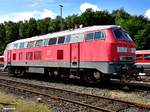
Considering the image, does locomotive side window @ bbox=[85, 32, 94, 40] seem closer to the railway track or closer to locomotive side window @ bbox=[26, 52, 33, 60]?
the railway track

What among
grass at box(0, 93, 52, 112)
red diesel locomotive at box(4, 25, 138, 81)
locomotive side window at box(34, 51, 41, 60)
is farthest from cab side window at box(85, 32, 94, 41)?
grass at box(0, 93, 52, 112)

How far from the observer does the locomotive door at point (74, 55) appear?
815 inches

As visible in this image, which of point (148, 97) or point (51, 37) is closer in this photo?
point (148, 97)

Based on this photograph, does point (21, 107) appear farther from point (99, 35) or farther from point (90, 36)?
point (90, 36)

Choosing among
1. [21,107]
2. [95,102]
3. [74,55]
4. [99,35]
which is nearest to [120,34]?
[99,35]

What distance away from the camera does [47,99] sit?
15.9 m

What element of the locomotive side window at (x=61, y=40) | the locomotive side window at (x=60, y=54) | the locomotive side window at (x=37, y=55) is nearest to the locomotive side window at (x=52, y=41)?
the locomotive side window at (x=61, y=40)

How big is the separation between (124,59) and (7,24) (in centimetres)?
6475

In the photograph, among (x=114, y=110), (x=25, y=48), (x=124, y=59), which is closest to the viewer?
(x=114, y=110)

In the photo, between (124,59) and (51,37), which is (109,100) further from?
(51,37)

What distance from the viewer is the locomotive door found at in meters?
20.7

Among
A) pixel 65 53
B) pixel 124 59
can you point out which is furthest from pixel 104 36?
pixel 65 53

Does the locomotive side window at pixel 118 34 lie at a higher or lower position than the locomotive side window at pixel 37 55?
higher

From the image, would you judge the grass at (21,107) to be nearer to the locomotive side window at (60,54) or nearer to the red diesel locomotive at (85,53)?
the red diesel locomotive at (85,53)
